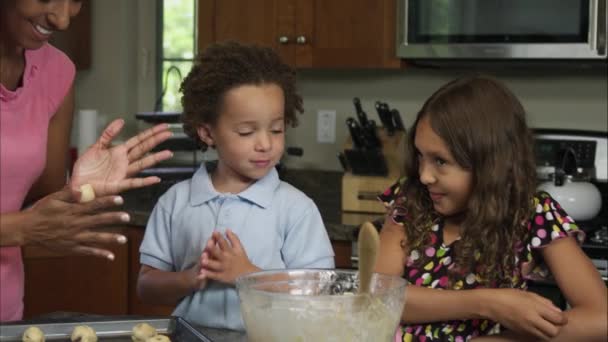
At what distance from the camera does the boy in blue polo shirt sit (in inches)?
67.3

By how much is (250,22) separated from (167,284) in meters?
2.01

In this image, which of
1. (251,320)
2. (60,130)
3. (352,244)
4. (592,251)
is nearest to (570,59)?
(592,251)

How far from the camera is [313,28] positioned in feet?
11.3

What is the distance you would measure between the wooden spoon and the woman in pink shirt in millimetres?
462

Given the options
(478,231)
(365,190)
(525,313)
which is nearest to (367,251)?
(525,313)

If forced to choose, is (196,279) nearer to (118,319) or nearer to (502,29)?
(118,319)

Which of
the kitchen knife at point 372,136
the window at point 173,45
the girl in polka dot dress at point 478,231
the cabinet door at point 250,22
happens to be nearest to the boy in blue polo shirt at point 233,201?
the girl in polka dot dress at point 478,231

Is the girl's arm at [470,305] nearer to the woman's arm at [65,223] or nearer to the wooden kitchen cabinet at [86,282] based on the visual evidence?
the woman's arm at [65,223]

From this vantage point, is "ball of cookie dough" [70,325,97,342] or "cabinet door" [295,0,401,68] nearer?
"ball of cookie dough" [70,325,97,342]

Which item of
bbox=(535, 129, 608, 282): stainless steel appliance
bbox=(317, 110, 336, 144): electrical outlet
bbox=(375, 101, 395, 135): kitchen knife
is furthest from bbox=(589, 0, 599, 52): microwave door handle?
bbox=(317, 110, 336, 144): electrical outlet

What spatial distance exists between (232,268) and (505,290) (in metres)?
0.48

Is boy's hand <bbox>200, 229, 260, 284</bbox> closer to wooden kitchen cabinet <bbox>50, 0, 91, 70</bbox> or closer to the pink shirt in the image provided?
the pink shirt

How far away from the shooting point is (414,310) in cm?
178

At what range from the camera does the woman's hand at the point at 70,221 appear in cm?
151
